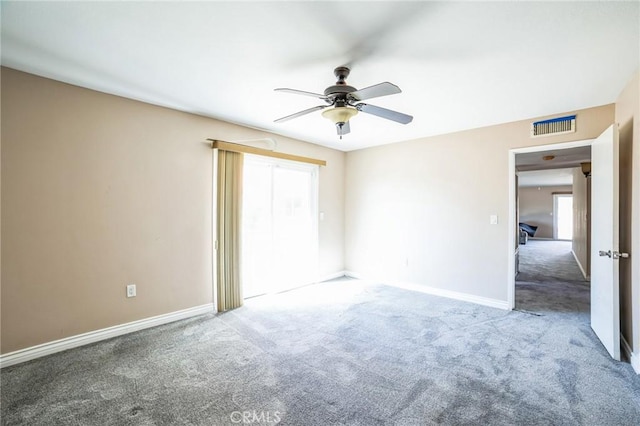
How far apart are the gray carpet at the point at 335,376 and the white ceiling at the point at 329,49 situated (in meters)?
2.40

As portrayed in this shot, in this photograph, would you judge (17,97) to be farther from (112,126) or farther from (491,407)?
(491,407)

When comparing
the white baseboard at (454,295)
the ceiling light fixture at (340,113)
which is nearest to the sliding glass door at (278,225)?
the white baseboard at (454,295)

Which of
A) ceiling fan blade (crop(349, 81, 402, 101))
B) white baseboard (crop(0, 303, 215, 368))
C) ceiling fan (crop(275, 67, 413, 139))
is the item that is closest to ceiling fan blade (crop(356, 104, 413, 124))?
ceiling fan (crop(275, 67, 413, 139))

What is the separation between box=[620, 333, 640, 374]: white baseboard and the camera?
2.11 m

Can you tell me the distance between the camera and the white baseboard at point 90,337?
2.28 meters

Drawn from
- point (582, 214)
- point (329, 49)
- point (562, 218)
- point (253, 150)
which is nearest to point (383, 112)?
point (329, 49)

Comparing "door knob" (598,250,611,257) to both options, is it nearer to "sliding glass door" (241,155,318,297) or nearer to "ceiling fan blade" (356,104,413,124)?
"ceiling fan blade" (356,104,413,124)

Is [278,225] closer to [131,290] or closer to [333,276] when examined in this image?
[333,276]

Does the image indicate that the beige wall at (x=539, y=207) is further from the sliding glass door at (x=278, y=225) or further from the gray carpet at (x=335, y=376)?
the sliding glass door at (x=278, y=225)

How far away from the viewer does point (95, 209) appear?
8.73ft

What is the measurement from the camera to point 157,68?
2.28 meters

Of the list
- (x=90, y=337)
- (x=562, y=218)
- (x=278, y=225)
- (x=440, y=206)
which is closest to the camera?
(x=90, y=337)

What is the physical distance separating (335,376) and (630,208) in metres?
2.98

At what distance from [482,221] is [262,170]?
10.5 feet
